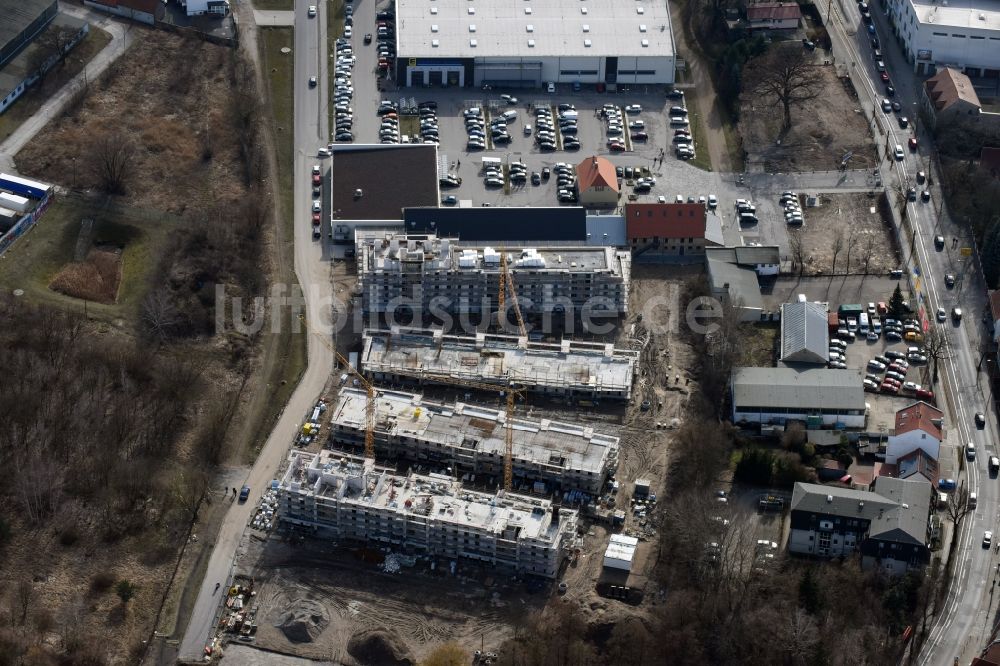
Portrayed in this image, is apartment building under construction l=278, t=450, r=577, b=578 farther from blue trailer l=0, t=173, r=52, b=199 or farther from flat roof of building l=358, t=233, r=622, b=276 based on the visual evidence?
blue trailer l=0, t=173, r=52, b=199

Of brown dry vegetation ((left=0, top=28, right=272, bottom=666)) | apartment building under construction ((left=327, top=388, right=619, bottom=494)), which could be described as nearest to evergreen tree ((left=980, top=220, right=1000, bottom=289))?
apartment building under construction ((left=327, top=388, right=619, bottom=494))

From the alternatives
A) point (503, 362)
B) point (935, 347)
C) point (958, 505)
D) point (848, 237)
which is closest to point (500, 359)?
point (503, 362)

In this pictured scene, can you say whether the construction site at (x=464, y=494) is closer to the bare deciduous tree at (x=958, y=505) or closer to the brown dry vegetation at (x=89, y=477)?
the brown dry vegetation at (x=89, y=477)

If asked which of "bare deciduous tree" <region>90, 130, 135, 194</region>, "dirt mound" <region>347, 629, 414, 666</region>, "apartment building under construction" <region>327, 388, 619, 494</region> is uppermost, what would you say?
"bare deciduous tree" <region>90, 130, 135, 194</region>

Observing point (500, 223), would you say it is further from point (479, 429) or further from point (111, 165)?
point (111, 165)

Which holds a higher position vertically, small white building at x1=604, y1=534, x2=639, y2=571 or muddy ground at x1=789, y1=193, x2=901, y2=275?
muddy ground at x1=789, y1=193, x2=901, y2=275

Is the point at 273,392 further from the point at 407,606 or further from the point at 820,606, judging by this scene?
the point at 820,606
